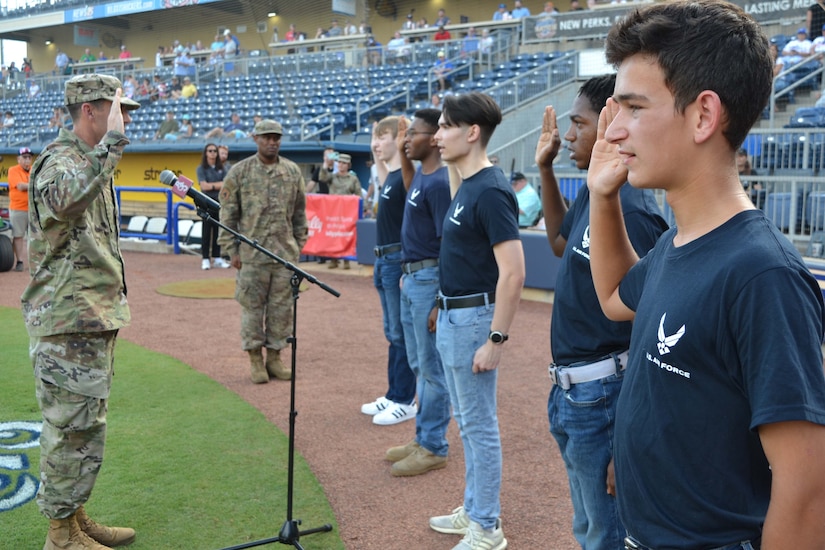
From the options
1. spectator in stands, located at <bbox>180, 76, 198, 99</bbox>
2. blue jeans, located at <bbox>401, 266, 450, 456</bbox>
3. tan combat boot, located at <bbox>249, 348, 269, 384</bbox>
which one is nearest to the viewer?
blue jeans, located at <bbox>401, 266, 450, 456</bbox>

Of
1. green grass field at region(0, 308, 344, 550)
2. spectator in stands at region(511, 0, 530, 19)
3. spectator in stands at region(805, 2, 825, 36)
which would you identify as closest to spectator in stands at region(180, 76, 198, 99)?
spectator in stands at region(511, 0, 530, 19)

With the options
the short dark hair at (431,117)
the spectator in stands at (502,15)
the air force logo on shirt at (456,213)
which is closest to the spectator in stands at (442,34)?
the spectator in stands at (502,15)

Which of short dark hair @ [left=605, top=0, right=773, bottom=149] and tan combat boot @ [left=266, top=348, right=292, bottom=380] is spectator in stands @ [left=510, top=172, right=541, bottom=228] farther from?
short dark hair @ [left=605, top=0, right=773, bottom=149]

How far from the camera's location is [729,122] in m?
1.47

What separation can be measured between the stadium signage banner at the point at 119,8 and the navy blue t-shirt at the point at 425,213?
111 ft

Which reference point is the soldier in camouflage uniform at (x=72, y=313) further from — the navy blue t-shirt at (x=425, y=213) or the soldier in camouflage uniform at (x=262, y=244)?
the soldier in camouflage uniform at (x=262, y=244)

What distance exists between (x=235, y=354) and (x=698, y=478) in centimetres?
Result: 673

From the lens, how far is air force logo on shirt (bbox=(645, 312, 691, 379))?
1.46 m

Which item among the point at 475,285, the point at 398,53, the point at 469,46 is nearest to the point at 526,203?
the point at 475,285

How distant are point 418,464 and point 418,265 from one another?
4.04 feet

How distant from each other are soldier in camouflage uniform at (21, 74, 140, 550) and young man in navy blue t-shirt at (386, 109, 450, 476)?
1.81 meters

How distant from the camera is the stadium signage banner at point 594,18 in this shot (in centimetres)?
1833

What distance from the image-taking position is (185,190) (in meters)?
3.69

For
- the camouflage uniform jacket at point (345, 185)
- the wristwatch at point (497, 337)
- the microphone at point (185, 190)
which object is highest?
the microphone at point (185, 190)
